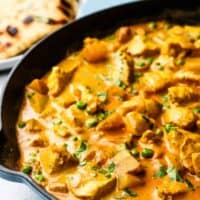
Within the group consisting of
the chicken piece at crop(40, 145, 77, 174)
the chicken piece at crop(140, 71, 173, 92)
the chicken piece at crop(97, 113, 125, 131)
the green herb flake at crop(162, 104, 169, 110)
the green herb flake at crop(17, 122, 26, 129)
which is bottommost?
the green herb flake at crop(162, 104, 169, 110)

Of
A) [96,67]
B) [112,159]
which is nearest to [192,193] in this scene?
[112,159]

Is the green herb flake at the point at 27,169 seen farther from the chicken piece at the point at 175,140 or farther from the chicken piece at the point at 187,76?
the chicken piece at the point at 187,76

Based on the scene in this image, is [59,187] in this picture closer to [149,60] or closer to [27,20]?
[149,60]

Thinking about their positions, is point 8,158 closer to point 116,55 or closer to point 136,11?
point 116,55

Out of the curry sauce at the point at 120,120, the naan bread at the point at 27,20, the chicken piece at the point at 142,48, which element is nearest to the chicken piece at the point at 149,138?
the curry sauce at the point at 120,120

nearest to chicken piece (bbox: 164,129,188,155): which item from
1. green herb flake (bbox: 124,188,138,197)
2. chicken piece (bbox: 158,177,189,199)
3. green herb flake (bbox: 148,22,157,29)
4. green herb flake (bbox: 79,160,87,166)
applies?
chicken piece (bbox: 158,177,189,199)

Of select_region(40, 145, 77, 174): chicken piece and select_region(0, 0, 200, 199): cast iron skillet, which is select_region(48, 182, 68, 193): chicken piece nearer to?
select_region(40, 145, 77, 174): chicken piece

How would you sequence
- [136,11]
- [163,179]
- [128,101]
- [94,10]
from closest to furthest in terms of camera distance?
[163,179]
[128,101]
[136,11]
[94,10]
